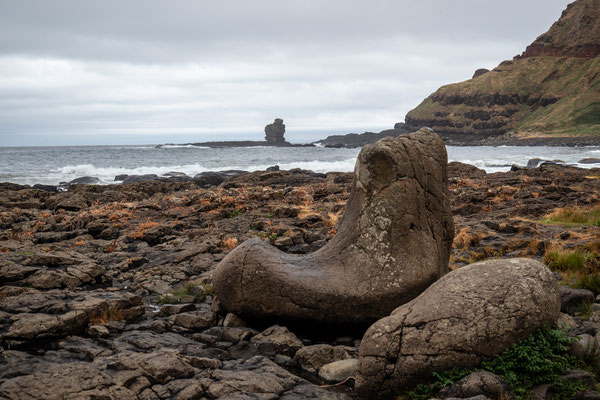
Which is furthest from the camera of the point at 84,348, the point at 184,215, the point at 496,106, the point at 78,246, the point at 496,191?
the point at 496,106

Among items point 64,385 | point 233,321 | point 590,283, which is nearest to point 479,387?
point 233,321

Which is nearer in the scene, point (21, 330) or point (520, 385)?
point (520, 385)

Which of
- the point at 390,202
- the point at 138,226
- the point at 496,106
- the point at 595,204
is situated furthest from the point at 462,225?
the point at 496,106

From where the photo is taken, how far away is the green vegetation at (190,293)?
9.12 metres

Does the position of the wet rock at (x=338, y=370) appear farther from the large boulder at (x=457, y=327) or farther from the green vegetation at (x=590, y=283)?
the green vegetation at (x=590, y=283)

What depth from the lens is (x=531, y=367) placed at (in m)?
4.97

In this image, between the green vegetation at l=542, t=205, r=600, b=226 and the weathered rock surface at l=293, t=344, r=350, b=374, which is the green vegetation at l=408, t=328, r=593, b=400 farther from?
the green vegetation at l=542, t=205, r=600, b=226

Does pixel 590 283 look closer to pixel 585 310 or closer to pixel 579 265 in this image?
pixel 585 310

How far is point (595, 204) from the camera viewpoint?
1723 centimetres

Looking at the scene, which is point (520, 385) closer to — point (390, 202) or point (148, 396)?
point (390, 202)

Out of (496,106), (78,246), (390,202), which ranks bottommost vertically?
(78,246)

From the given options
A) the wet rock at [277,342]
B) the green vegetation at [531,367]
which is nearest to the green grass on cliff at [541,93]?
the green vegetation at [531,367]

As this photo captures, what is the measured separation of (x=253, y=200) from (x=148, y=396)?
16418 mm

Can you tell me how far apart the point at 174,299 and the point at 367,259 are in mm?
4070
